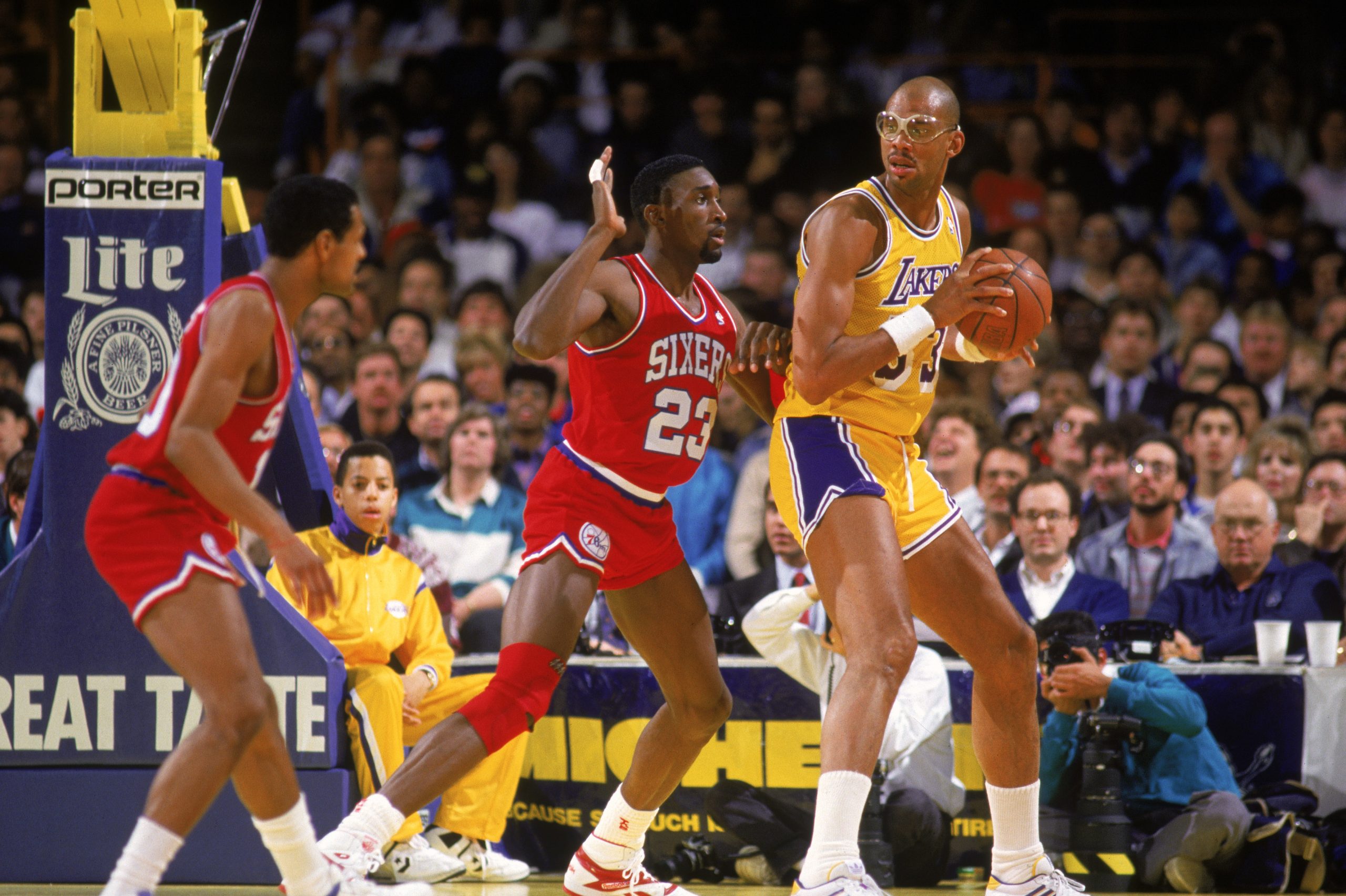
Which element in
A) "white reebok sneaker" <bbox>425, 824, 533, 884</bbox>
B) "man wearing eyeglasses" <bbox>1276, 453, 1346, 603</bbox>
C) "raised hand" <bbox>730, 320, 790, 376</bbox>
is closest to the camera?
"raised hand" <bbox>730, 320, 790, 376</bbox>

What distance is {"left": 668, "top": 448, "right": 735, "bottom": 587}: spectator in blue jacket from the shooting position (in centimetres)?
874

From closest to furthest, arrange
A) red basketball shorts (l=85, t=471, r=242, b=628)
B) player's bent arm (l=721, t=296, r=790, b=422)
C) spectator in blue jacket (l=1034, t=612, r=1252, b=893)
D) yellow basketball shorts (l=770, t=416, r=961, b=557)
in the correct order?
red basketball shorts (l=85, t=471, r=242, b=628) < yellow basketball shorts (l=770, t=416, r=961, b=557) < player's bent arm (l=721, t=296, r=790, b=422) < spectator in blue jacket (l=1034, t=612, r=1252, b=893)

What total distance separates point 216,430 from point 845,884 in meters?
2.14

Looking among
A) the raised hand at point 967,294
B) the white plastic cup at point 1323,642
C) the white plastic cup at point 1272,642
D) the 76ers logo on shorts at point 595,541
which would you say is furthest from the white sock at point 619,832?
the white plastic cup at point 1323,642

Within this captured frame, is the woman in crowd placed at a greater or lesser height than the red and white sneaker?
greater

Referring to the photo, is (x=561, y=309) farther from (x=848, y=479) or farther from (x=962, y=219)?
(x=962, y=219)

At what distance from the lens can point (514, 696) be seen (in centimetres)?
465

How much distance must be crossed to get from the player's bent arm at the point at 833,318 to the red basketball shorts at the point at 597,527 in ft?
2.32

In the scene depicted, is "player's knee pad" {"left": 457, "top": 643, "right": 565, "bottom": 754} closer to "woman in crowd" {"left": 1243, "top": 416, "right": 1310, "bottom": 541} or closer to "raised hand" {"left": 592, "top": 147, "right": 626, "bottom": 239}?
"raised hand" {"left": 592, "top": 147, "right": 626, "bottom": 239}

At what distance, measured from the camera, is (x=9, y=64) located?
13.3 metres

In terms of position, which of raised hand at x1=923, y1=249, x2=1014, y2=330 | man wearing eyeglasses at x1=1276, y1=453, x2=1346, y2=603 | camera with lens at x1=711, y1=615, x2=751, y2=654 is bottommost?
camera with lens at x1=711, y1=615, x2=751, y2=654

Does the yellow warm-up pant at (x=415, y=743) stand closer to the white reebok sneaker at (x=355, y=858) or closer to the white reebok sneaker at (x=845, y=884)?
the white reebok sneaker at (x=355, y=858)

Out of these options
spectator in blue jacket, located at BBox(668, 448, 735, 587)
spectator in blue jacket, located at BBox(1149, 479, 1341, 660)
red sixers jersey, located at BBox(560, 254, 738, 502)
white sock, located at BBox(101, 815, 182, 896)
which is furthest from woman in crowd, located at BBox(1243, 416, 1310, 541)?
white sock, located at BBox(101, 815, 182, 896)

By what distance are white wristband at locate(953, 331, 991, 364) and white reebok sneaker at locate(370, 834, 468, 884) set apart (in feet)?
9.53
